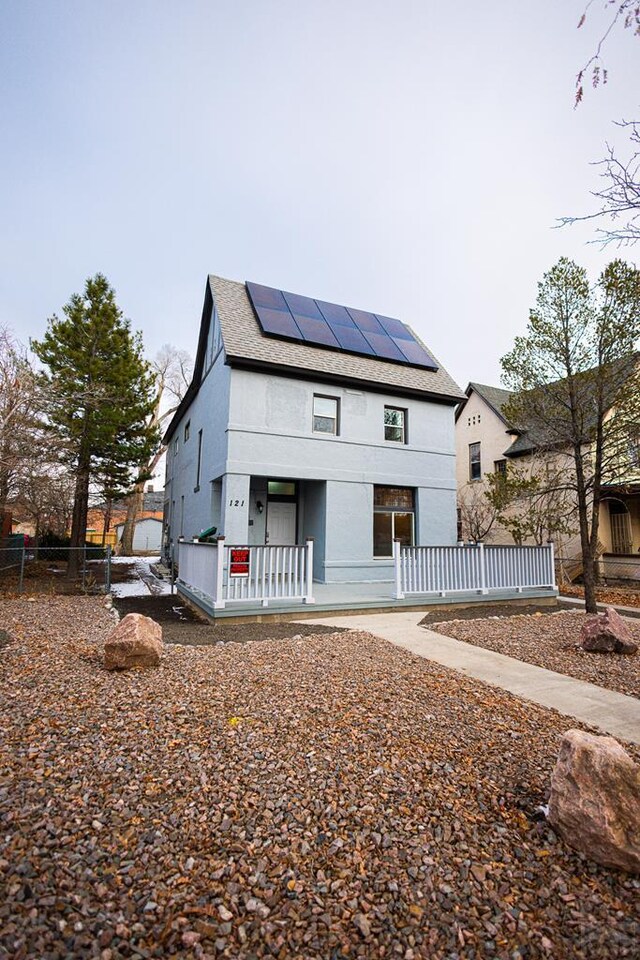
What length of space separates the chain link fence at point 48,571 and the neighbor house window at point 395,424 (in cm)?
813

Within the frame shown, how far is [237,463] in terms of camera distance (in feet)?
32.5

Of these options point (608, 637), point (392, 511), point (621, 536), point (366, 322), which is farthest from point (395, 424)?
point (621, 536)

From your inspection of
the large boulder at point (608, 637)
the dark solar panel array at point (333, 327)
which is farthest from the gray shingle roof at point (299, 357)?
the large boulder at point (608, 637)

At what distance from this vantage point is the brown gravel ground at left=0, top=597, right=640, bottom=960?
60.3 inches

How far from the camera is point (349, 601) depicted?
8.10m

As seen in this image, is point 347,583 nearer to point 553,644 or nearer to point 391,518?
point 391,518

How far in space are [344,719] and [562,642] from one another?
4.40 m

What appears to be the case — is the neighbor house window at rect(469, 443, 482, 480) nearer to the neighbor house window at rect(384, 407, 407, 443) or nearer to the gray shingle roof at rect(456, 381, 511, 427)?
the gray shingle roof at rect(456, 381, 511, 427)

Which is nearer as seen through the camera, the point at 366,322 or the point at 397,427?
the point at 397,427

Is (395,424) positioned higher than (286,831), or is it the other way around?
(395,424)

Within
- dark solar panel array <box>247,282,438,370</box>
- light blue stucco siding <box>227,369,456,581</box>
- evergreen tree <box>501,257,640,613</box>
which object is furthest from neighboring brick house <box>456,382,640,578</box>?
evergreen tree <box>501,257,640,613</box>

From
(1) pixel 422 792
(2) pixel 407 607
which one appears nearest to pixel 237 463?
(2) pixel 407 607

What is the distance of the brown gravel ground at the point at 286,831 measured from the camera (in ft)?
5.03

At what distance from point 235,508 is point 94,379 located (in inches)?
282
